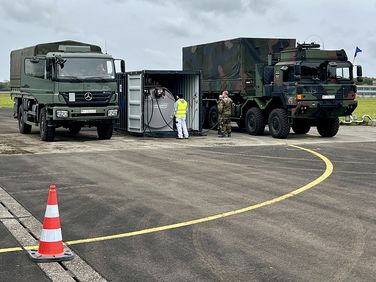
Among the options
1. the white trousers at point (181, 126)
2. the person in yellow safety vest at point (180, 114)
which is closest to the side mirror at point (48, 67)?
the person in yellow safety vest at point (180, 114)

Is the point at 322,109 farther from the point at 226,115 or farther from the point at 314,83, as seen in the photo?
the point at 226,115

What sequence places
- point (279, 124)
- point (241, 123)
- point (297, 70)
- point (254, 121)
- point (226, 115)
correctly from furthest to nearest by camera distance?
point (241, 123) → point (254, 121) → point (226, 115) → point (279, 124) → point (297, 70)

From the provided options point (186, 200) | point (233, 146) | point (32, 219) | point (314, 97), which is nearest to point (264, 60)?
point (314, 97)

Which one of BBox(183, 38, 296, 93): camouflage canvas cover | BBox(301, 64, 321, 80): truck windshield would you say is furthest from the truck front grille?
BBox(301, 64, 321, 80): truck windshield

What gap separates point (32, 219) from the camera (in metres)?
7.24

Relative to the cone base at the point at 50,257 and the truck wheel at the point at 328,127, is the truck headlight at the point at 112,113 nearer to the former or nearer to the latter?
the truck wheel at the point at 328,127

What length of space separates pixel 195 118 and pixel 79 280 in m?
17.1

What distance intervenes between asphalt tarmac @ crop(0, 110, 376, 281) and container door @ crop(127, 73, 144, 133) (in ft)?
17.6

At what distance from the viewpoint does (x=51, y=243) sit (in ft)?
18.4

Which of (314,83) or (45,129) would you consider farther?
(314,83)

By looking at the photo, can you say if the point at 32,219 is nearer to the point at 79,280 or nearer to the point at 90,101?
the point at 79,280

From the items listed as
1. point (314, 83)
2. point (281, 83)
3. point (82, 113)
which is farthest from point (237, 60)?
point (82, 113)

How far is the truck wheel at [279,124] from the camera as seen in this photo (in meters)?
19.8

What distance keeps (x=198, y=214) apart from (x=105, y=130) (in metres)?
12.3
